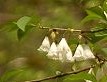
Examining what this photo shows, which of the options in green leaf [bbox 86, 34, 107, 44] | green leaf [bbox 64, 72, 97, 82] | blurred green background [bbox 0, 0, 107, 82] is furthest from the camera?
blurred green background [bbox 0, 0, 107, 82]

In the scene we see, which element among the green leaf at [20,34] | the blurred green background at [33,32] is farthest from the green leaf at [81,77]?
the blurred green background at [33,32]

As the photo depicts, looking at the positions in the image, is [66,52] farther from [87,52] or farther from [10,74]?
[10,74]

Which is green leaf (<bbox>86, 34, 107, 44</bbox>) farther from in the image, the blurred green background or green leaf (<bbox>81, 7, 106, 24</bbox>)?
the blurred green background

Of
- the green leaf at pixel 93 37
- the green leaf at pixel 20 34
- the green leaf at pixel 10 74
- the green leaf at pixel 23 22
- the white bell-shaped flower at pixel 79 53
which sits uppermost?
the green leaf at pixel 23 22

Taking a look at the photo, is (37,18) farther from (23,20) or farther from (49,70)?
(49,70)

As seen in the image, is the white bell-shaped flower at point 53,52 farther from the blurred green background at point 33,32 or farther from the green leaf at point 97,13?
the blurred green background at point 33,32

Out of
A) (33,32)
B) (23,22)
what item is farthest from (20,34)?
(33,32)

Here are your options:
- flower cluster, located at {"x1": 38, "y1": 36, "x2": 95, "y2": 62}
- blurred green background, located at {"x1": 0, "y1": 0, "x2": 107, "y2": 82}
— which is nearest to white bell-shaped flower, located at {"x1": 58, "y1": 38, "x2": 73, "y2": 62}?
flower cluster, located at {"x1": 38, "y1": 36, "x2": 95, "y2": 62}
